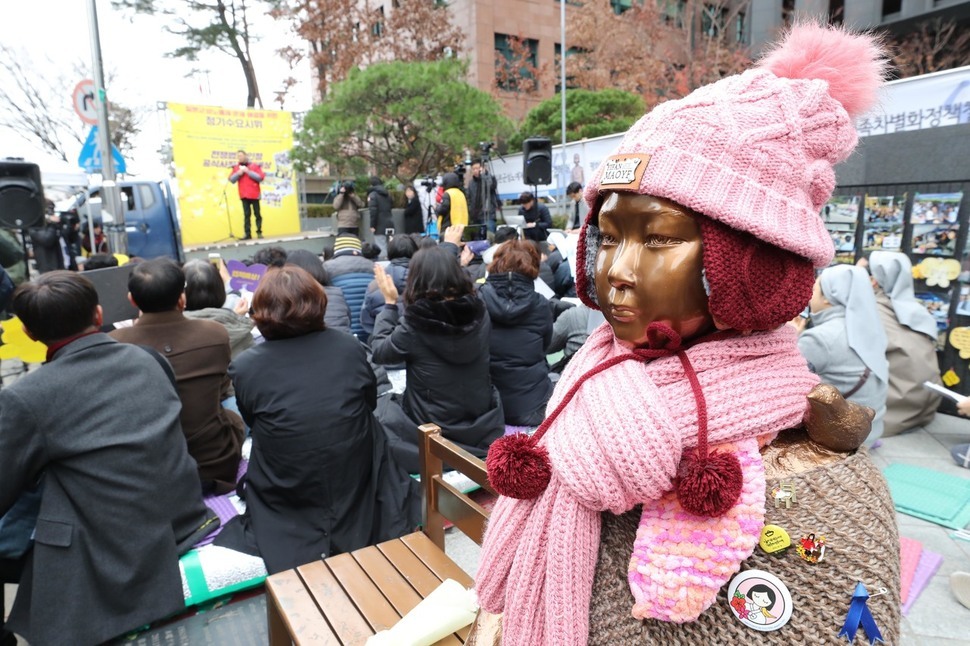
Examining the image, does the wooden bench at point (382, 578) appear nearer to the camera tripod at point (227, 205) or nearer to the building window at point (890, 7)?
the camera tripod at point (227, 205)

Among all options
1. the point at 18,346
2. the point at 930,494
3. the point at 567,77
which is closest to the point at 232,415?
the point at 18,346

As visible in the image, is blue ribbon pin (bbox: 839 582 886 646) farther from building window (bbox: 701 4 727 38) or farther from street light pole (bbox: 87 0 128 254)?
building window (bbox: 701 4 727 38)

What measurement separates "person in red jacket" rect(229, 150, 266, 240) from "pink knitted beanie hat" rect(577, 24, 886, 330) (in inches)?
539

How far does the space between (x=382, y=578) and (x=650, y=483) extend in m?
1.71

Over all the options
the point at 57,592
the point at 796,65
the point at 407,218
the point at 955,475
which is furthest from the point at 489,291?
the point at 407,218

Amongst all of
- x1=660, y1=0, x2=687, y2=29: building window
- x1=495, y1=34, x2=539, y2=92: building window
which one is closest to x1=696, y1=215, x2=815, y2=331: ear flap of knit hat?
x1=660, y1=0, x2=687, y2=29: building window

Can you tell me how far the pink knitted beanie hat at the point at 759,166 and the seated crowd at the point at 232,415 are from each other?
2.08 meters

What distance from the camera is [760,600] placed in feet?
2.87

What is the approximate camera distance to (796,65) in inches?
41.7

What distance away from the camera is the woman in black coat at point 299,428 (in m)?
2.68

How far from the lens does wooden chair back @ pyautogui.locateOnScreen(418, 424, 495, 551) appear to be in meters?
2.18

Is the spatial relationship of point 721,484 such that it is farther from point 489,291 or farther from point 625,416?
point 489,291

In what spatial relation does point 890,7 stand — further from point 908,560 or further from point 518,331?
point 908,560

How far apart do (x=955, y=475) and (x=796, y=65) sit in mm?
4357
